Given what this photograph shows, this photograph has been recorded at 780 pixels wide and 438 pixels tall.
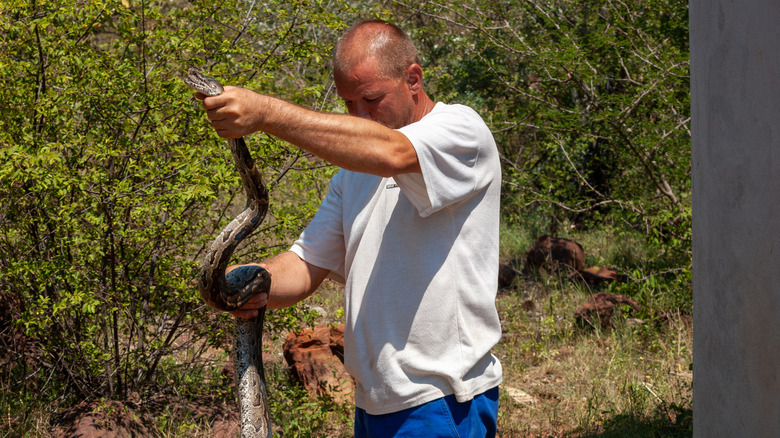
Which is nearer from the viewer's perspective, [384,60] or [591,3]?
[384,60]

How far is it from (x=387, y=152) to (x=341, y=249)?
786mm

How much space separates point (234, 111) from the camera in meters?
1.81

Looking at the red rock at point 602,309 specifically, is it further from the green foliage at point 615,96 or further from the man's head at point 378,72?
the man's head at point 378,72

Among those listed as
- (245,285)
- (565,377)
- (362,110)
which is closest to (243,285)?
(245,285)

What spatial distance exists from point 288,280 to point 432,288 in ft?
1.81

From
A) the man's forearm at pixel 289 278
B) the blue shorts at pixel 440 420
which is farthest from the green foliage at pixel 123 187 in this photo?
the blue shorts at pixel 440 420

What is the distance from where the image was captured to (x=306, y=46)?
5.09 metres

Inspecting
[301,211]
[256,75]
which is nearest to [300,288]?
[301,211]

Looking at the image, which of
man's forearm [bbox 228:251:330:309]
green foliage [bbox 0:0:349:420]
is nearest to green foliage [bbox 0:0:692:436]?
green foliage [bbox 0:0:349:420]

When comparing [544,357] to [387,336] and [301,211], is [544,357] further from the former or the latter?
[387,336]

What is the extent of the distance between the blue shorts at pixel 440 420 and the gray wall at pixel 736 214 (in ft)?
3.58

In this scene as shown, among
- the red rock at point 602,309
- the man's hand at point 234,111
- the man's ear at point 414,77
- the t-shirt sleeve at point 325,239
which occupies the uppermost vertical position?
the man's hand at point 234,111

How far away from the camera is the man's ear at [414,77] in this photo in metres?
2.50

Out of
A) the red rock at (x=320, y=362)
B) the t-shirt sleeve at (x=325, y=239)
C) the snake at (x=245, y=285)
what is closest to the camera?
the snake at (x=245, y=285)
